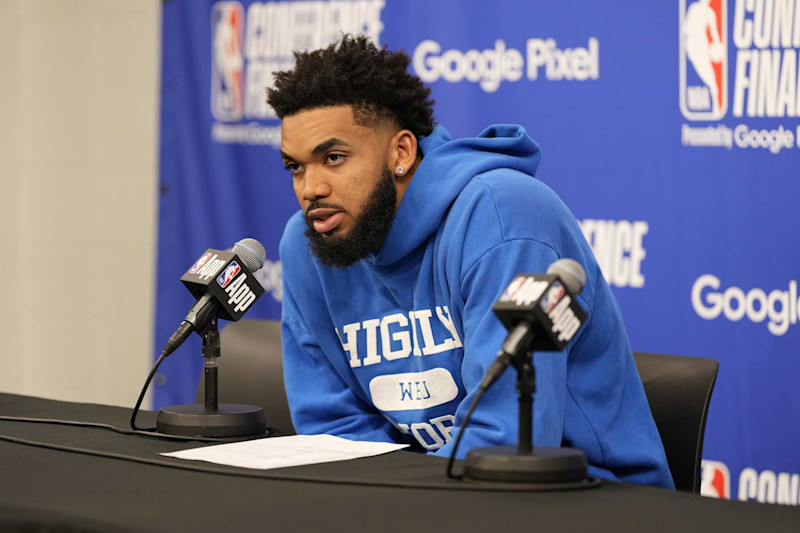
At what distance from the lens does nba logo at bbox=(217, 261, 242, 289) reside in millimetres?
1751

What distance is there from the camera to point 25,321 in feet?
14.6

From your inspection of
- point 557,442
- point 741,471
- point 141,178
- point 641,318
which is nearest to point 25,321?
point 141,178

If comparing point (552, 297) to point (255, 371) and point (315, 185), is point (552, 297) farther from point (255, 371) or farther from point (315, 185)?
point (255, 371)

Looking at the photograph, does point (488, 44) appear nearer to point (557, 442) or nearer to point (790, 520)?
point (557, 442)

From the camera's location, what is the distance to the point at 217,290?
174 cm

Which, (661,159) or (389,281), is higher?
(661,159)

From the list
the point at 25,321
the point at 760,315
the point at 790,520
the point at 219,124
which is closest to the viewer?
the point at 790,520

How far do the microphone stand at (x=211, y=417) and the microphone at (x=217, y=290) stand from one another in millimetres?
20

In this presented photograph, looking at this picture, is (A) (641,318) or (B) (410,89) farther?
(A) (641,318)

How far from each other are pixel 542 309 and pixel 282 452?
484 millimetres

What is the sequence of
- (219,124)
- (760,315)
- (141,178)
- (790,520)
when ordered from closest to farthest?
(790,520) → (760,315) → (219,124) → (141,178)

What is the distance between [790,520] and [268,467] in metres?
0.64

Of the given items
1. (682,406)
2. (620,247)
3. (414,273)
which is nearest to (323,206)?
(414,273)

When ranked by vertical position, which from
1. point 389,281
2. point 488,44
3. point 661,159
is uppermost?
point 488,44
